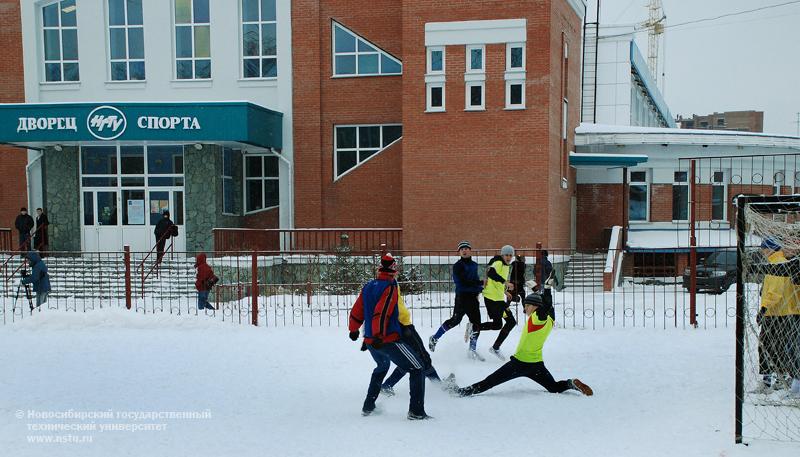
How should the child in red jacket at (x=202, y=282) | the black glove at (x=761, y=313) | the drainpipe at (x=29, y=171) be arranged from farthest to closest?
1. the drainpipe at (x=29, y=171)
2. the child in red jacket at (x=202, y=282)
3. the black glove at (x=761, y=313)

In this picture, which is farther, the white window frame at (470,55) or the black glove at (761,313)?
the white window frame at (470,55)

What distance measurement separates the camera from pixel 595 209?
25094 mm

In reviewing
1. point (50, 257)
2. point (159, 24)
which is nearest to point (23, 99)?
point (159, 24)

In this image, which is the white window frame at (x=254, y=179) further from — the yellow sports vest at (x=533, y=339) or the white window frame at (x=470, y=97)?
the yellow sports vest at (x=533, y=339)

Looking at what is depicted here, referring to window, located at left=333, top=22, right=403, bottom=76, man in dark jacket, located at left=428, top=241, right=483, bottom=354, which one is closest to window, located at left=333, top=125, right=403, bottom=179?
window, located at left=333, top=22, right=403, bottom=76

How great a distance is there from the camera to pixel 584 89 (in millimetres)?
36625

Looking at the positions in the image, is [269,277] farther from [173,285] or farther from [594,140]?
[594,140]

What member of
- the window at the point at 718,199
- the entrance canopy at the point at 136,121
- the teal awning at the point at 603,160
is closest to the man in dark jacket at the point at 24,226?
the entrance canopy at the point at 136,121

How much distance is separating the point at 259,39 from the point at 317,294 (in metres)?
11.2

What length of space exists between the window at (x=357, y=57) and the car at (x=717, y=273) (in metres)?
10.4

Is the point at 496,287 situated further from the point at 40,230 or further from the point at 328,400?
the point at 40,230

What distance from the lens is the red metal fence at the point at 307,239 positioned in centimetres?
2062

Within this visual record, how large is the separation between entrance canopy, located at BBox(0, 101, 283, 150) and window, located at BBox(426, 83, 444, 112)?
5033 mm

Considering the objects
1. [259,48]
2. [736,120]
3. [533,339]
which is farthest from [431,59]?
[736,120]
